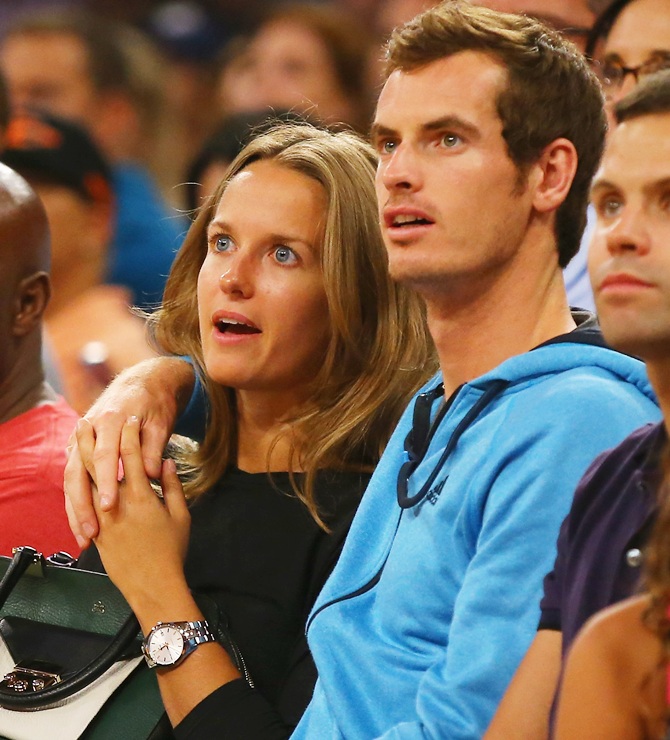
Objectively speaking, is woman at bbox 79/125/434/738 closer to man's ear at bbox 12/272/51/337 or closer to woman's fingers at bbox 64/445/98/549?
woman's fingers at bbox 64/445/98/549

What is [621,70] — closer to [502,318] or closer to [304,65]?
[502,318]

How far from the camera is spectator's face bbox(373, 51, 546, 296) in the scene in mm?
1819

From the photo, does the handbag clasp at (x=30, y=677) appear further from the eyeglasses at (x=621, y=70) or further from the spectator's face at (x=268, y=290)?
the eyeglasses at (x=621, y=70)

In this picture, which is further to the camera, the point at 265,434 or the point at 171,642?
the point at 265,434

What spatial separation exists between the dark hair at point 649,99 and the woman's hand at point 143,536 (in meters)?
1.01

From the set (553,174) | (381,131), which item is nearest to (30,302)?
(381,131)

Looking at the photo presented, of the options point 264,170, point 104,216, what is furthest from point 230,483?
point 104,216

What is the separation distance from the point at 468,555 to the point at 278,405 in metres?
0.74

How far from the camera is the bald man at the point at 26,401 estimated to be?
2479 mm

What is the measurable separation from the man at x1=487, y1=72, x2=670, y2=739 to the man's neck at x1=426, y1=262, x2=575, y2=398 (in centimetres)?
37

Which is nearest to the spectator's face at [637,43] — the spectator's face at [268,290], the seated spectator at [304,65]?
the spectator's face at [268,290]

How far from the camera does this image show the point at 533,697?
1458mm

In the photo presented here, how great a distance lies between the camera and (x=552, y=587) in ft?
4.89

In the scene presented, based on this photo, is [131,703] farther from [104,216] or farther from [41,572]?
[104,216]
